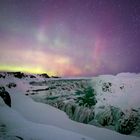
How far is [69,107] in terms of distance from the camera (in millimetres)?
5125

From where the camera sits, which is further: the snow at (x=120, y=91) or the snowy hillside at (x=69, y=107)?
the snow at (x=120, y=91)

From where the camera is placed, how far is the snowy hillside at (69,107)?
14.9 feet

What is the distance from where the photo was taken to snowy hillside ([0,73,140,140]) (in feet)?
14.9

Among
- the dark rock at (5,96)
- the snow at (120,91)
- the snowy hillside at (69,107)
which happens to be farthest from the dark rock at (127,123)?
the dark rock at (5,96)

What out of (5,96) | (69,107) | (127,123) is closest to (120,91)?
(127,123)

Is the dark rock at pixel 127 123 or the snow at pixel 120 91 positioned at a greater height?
the snow at pixel 120 91

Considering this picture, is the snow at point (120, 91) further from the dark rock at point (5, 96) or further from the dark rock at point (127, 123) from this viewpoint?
the dark rock at point (5, 96)

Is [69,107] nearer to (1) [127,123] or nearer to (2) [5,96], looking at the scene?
(1) [127,123]

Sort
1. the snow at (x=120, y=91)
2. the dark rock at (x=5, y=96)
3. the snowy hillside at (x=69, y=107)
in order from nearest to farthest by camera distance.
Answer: the snowy hillside at (x=69, y=107)
the snow at (x=120, y=91)
the dark rock at (x=5, y=96)

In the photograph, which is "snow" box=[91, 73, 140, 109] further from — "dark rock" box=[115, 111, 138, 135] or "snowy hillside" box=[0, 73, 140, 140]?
"dark rock" box=[115, 111, 138, 135]

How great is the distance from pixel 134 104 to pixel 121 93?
0.35 meters

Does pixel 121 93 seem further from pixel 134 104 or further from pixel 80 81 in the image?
pixel 80 81

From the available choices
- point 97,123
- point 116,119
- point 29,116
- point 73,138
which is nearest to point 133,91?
point 116,119

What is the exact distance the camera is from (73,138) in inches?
171
